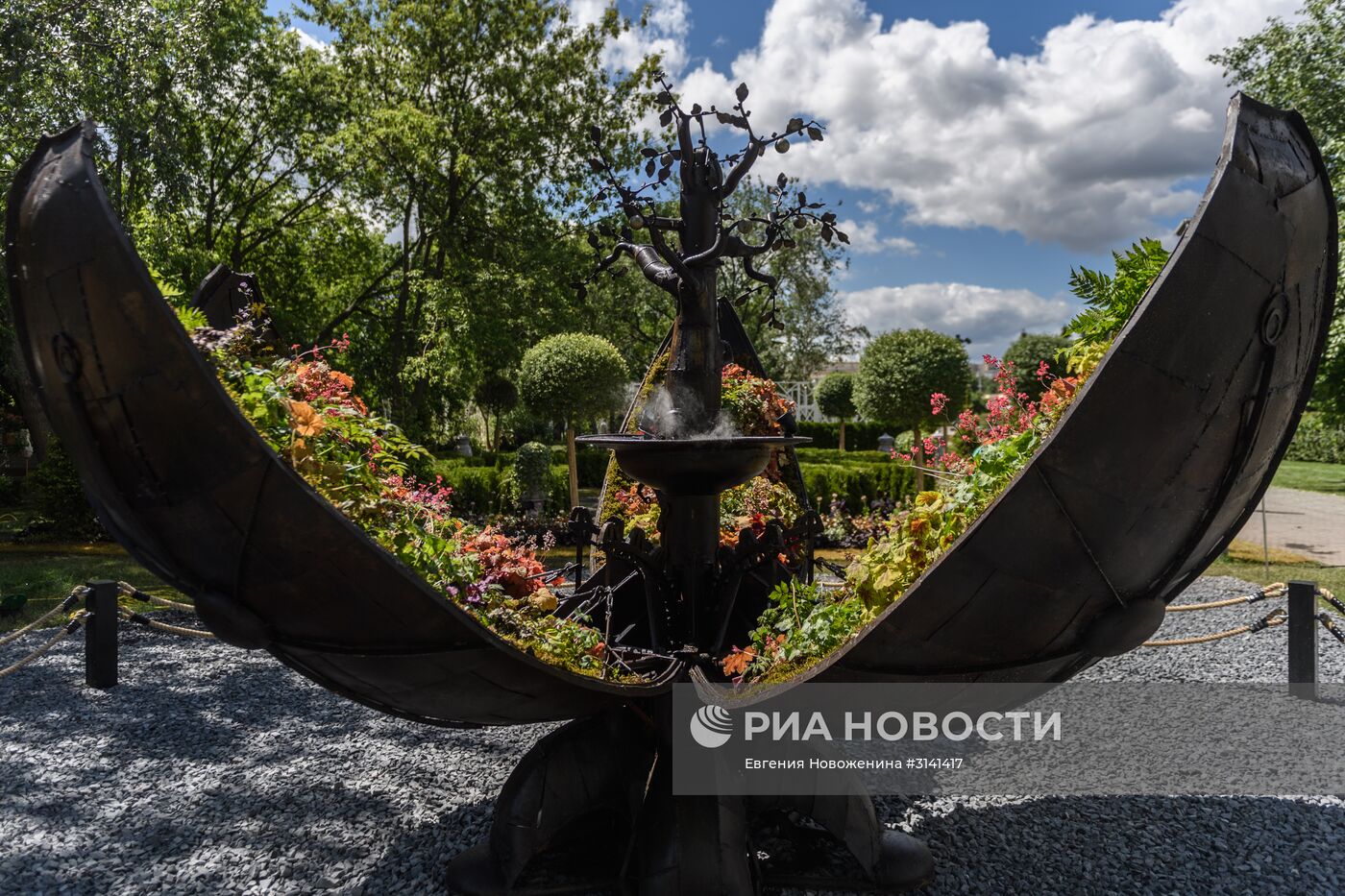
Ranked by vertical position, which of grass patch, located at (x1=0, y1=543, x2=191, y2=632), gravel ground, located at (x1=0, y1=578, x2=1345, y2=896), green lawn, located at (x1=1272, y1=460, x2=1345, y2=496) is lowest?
gravel ground, located at (x1=0, y1=578, x2=1345, y2=896)

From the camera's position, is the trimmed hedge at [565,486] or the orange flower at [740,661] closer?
the orange flower at [740,661]

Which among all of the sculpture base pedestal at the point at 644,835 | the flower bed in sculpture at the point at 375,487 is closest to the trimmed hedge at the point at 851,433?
the sculpture base pedestal at the point at 644,835

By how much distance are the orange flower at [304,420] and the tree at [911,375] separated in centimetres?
1187

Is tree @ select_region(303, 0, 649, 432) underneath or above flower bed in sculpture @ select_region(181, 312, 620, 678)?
above

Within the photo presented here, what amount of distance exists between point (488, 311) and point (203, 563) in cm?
1264

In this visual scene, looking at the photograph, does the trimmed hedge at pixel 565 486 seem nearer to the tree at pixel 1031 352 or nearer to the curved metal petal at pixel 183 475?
the tree at pixel 1031 352

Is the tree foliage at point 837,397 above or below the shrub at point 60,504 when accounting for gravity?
above

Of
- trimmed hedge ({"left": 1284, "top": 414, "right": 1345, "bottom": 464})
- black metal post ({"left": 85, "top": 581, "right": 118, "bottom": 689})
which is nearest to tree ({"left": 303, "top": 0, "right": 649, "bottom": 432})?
black metal post ({"left": 85, "top": 581, "right": 118, "bottom": 689})

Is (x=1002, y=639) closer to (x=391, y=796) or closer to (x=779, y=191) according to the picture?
(x=779, y=191)

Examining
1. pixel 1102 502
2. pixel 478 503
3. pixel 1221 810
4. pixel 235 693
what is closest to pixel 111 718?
pixel 235 693

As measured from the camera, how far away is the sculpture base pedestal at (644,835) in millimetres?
3010

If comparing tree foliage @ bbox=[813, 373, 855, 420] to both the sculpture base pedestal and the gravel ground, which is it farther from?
the sculpture base pedestal

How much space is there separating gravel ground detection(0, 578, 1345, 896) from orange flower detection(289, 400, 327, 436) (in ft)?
6.77

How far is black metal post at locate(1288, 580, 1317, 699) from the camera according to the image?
17.9 feet
